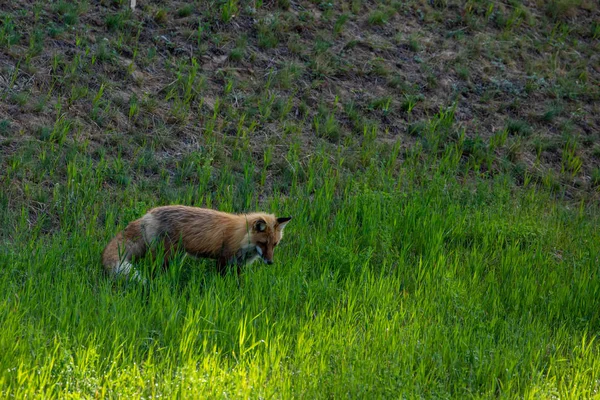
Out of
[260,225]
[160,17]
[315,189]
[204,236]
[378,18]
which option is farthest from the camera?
[378,18]

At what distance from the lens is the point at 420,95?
44.5 ft

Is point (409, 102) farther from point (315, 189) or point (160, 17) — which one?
point (160, 17)

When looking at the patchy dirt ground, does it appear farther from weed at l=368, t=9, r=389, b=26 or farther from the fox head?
the fox head

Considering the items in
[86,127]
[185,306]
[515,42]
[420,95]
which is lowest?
[185,306]

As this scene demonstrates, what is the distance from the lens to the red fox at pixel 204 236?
8.08 m

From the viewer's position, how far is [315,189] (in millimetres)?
10758

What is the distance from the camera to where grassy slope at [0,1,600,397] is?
650cm

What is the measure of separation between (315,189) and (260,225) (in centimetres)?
286

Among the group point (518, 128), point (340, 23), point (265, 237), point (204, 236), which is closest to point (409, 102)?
point (518, 128)

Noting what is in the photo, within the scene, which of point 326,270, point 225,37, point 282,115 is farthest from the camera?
point 225,37

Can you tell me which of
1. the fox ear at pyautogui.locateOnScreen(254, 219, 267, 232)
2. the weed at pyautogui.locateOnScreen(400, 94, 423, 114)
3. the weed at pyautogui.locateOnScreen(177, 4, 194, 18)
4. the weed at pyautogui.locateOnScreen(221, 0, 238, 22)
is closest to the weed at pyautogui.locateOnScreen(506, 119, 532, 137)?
the weed at pyautogui.locateOnScreen(400, 94, 423, 114)

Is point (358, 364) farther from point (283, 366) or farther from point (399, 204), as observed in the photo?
point (399, 204)

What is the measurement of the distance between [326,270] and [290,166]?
315 cm

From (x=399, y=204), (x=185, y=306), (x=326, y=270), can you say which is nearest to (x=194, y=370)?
(x=185, y=306)
